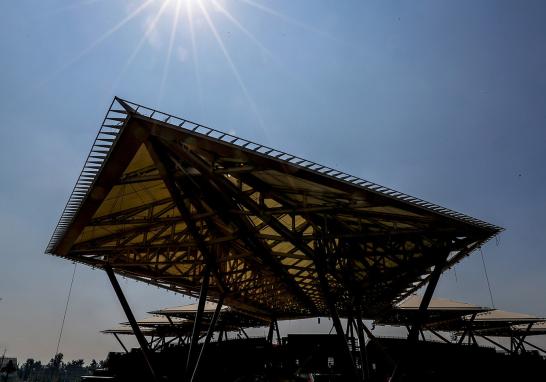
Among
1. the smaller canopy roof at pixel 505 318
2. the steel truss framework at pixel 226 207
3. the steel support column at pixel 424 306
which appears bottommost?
the smaller canopy roof at pixel 505 318

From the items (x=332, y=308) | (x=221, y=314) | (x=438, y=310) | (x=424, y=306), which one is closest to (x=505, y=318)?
(x=438, y=310)

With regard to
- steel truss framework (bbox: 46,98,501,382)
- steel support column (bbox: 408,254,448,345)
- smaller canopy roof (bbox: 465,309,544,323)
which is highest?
steel truss framework (bbox: 46,98,501,382)

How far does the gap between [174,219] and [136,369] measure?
18.6 m

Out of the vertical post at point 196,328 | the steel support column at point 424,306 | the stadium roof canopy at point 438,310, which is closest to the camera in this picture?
the steel support column at point 424,306

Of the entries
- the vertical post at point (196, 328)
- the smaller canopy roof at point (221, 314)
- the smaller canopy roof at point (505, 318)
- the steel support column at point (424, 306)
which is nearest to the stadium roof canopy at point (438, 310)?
the smaller canopy roof at point (505, 318)

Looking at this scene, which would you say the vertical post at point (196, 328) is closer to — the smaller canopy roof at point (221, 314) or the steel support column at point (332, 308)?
the steel support column at point (332, 308)

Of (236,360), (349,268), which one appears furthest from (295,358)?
(349,268)

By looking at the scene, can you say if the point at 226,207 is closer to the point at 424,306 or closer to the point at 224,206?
the point at 224,206

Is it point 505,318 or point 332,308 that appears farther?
point 505,318

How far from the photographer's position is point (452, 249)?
1670 cm

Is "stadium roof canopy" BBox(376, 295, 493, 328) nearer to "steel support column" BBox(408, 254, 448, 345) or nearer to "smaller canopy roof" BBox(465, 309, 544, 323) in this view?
"smaller canopy roof" BBox(465, 309, 544, 323)

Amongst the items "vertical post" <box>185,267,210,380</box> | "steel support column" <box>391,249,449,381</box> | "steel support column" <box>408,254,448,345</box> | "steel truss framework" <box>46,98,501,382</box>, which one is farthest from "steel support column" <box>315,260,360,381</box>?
"vertical post" <box>185,267,210,380</box>

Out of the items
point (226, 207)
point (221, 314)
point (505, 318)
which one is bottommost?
point (505, 318)

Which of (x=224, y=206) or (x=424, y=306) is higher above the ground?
(x=224, y=206)
